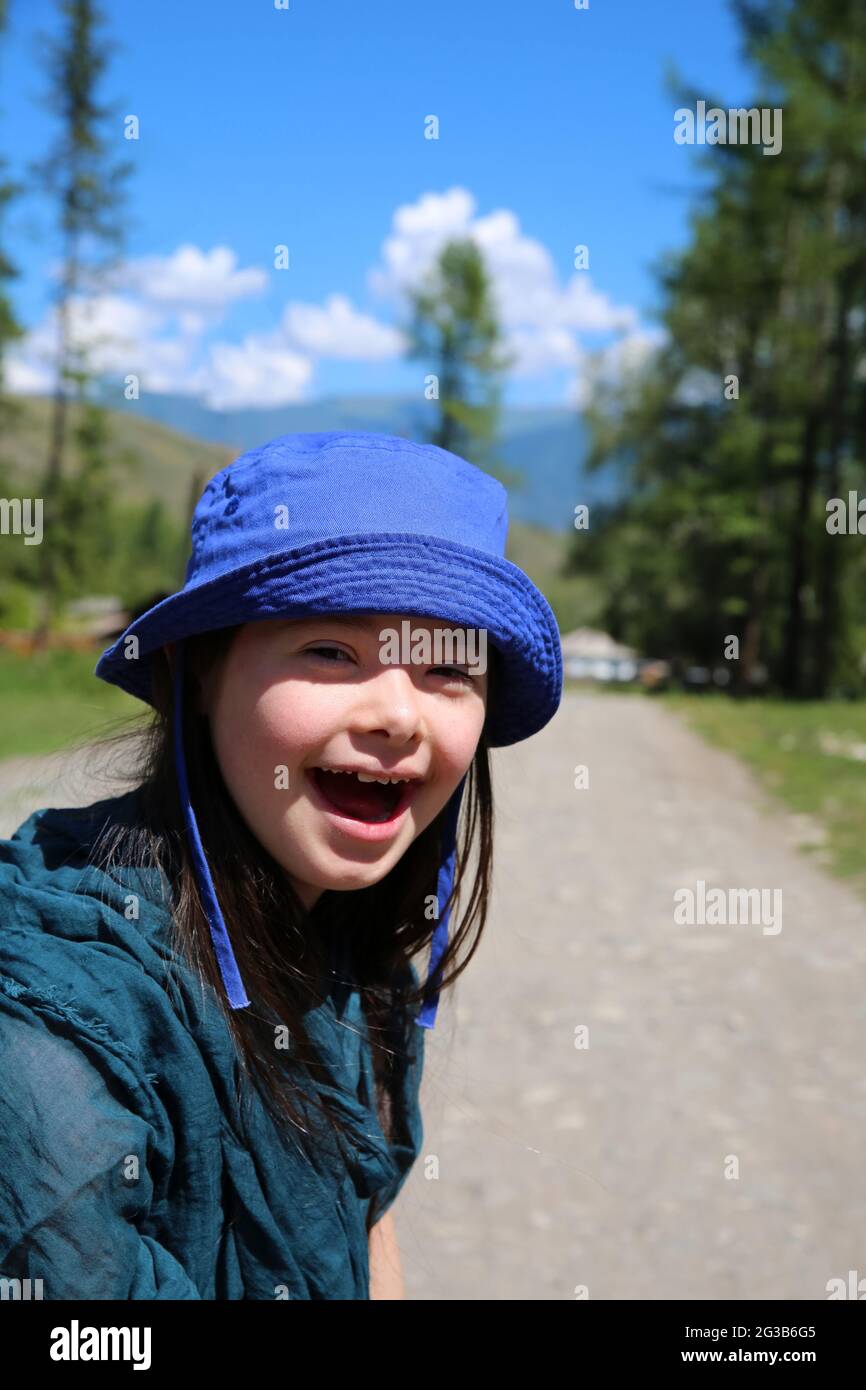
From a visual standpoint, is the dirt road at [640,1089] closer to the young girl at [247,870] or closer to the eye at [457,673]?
the young girl at [247,870]

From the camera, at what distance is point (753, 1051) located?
5.16 metres

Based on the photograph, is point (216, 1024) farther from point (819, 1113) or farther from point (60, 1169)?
point (819, 1113)

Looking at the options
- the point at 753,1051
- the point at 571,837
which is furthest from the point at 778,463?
the point at 753,1051

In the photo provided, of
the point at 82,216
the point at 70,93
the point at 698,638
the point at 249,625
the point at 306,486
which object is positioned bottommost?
the point at 698,638

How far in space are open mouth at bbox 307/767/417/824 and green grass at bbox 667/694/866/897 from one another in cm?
645

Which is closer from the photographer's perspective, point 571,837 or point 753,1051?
point 753,1051

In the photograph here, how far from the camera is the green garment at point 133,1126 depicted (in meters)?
1.31

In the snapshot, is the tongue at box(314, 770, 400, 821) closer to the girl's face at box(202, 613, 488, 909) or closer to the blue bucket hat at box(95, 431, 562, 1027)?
the girl's face at box(202, 613, 488, 909)

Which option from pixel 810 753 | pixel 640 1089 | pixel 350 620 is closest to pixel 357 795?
pixel 350 620

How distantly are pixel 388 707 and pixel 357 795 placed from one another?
158 mm

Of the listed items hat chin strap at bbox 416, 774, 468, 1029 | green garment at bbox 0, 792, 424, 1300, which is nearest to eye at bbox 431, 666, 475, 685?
hat chin strap at bbox 416, 774, 468, 1029

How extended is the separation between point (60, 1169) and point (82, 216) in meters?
24.2

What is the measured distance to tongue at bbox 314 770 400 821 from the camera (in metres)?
1.57

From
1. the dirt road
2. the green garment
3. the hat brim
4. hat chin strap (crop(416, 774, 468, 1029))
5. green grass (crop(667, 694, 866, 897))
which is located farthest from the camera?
green grass (crop(667, 694, 866, 897))
